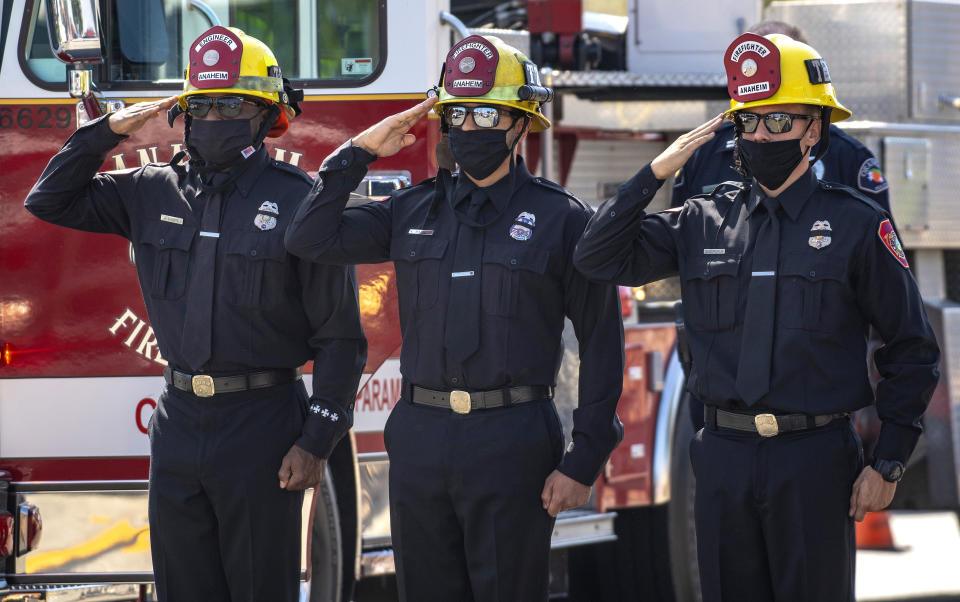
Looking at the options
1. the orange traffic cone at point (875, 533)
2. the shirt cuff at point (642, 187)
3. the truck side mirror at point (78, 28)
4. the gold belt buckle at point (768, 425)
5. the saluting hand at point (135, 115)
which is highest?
the truck side mirror at point (78, 28)

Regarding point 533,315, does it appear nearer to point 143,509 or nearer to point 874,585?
point 143,509

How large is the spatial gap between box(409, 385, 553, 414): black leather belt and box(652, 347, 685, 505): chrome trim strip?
6.72 feet

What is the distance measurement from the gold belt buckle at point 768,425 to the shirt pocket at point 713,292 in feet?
0.83

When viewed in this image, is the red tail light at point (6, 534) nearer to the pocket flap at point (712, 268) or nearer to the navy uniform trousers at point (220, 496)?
the navy uniform trousers at point (220, 496)

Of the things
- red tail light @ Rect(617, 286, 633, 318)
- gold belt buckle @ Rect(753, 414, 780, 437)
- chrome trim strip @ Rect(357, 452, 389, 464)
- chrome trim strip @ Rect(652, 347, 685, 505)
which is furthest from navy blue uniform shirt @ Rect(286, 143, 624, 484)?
chrome trim strip @ Rect(652, 347, 685, 505)

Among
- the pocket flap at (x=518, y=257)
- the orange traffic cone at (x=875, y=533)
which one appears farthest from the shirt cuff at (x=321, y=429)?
the orange traffic cone at (x=875, y=533)

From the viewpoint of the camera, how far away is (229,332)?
365cm

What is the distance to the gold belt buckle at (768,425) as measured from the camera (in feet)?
10.9

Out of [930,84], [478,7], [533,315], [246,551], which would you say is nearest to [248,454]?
[246,551]

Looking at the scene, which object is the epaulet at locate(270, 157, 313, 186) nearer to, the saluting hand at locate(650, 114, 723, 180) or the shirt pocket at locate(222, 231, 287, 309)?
the shirt pocket at locate(222, 231, 287, 309)

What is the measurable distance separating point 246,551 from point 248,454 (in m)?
0.27

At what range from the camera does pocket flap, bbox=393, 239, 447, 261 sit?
349 centimetres

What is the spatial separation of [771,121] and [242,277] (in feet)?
4.94

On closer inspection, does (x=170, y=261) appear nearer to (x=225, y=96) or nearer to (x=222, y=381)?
(x=222, y=381)
